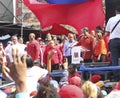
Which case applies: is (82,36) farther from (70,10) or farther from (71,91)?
(71,91)

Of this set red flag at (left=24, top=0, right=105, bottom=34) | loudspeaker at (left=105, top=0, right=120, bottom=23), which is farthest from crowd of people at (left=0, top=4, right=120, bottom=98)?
loudspeaker at (left=105, top=0, right=120, bottom=23)

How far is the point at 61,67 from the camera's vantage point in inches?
465

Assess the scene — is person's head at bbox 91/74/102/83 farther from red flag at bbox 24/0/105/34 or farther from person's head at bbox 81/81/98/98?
red flag at bbox 24/0/105/34

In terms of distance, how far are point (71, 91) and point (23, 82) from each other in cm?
98

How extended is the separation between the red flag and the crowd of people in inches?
9.7

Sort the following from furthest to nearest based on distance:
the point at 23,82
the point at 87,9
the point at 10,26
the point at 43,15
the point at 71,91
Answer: the point at 10,26
the point at 43,15
the point at 87,9
the point at 71,91
the point at 23,82

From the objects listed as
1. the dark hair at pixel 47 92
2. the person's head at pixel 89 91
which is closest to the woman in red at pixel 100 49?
the person's head at pixel 89 91

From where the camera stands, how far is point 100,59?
11.5m

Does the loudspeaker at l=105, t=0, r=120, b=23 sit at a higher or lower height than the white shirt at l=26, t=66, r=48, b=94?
higher

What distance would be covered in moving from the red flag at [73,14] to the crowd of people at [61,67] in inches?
9.7

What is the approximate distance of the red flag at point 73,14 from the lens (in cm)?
1084

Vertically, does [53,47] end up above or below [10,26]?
below

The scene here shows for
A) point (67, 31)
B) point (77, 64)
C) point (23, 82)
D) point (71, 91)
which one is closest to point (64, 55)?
point (67, 31)

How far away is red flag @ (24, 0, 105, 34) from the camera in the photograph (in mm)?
10844
